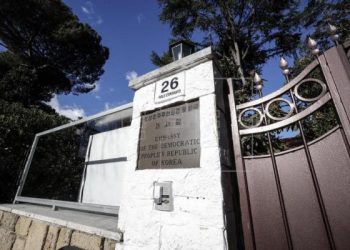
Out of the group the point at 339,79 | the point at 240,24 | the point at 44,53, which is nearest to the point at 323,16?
the point at 240,24

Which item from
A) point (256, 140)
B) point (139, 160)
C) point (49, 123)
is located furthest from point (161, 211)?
point (49, 123)

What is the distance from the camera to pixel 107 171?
9.84ft

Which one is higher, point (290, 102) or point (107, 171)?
point (290, 102)

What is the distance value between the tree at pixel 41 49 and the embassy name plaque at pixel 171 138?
1193 centimetres

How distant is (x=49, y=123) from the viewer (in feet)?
18.9

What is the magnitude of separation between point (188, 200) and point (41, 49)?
14.4 meters

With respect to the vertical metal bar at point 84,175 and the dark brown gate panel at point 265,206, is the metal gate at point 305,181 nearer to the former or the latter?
the dark brown gate panel at point 265,206

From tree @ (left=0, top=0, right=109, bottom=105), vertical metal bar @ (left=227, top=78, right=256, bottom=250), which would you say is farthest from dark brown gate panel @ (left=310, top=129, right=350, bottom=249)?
tree @ (left=0, top=0, right=109, bottom=105)

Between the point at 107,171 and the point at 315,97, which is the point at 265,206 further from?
the point at 107,171

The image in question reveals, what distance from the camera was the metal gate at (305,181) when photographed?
49.0 inches

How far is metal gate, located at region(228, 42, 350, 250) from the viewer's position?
1245 mm

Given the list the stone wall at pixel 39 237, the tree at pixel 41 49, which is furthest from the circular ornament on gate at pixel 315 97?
the tree at pixel 41 49

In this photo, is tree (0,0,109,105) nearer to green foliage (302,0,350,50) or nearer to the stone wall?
the stone wall

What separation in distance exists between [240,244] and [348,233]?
66cm
